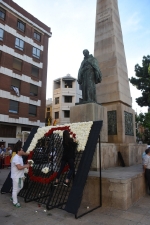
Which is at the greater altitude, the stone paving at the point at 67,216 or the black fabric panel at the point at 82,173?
the black fabric panel at the point at 82,173

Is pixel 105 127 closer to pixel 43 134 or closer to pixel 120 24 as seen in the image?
pixel 43 134

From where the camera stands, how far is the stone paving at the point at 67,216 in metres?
3.65

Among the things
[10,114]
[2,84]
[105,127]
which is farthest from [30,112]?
[105,127]

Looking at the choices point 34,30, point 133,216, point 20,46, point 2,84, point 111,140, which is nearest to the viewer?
point 133,216

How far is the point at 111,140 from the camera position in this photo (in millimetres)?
8320

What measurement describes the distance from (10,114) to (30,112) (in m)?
3.55

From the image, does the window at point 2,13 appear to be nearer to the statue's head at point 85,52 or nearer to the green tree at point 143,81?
the green tree at point 143,81

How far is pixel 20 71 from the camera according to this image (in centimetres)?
2673

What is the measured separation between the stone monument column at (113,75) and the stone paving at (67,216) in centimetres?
413

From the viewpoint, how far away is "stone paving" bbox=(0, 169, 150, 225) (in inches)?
144

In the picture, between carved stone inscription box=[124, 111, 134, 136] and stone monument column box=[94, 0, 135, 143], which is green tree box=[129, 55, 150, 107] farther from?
carved stone inscription box=[124, 111, 134, 136]

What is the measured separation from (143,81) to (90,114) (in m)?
19.6

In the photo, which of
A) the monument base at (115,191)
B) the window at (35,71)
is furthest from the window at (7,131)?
the monument base at (115,191)

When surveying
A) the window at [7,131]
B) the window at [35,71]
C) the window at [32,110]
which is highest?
the window at [35,71]
